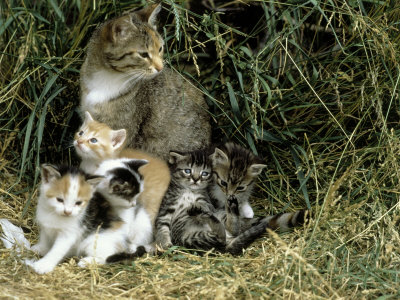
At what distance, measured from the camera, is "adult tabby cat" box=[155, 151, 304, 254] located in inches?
150

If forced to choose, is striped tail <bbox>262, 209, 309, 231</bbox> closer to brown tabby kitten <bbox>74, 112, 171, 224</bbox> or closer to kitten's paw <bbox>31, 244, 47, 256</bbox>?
brown tabby kitten <bbox>74, 112, 171, 224</bbox>

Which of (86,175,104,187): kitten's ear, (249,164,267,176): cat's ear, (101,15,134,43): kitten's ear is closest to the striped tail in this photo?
(249,164,267,176): cat's ear

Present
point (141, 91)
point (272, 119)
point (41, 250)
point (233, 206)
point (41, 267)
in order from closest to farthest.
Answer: point (41, 267) < point (41, 250) < point (233, 206) < point (141, 91) < point (272, 119)

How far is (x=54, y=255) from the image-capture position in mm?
3469

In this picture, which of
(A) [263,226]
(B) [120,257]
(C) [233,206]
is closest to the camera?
(B) [120,257]

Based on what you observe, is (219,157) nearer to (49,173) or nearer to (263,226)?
(263,226)

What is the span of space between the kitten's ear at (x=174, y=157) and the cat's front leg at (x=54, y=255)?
106 centimetres

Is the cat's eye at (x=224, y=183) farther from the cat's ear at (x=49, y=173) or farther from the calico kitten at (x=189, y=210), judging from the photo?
the cat's ear at (x=49, y=173)

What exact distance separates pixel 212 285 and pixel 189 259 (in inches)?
18.2

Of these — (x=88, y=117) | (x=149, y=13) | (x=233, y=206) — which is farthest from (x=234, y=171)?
(x=149, y=13)

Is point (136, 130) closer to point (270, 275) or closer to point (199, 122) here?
point (199, 122)

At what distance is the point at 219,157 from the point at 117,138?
29.6 inches

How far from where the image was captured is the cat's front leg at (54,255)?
3.41m

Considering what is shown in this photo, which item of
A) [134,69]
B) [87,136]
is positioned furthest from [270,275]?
[134,69]
